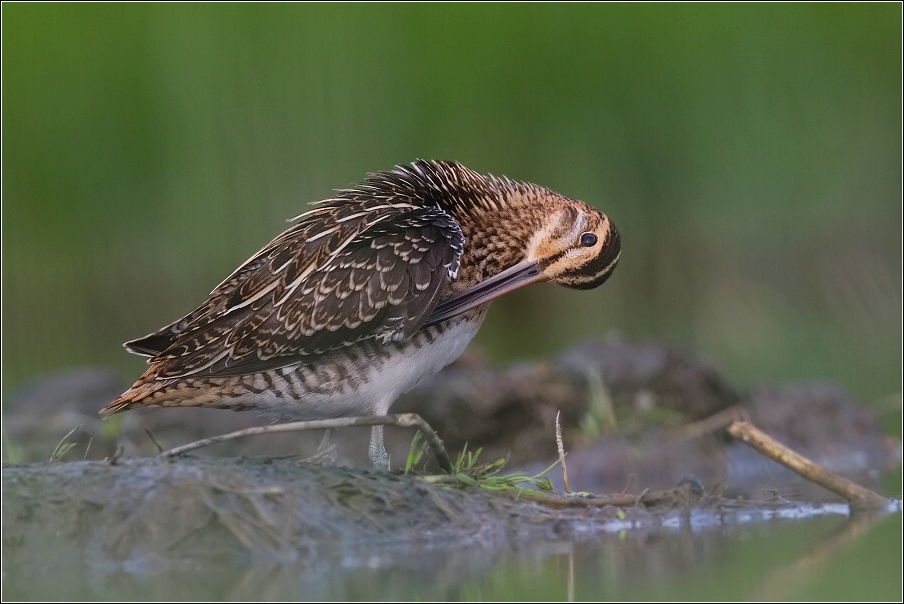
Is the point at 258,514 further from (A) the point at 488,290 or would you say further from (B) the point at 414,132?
(B) the point at 414,132

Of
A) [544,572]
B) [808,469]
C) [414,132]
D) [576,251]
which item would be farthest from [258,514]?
[414,132]

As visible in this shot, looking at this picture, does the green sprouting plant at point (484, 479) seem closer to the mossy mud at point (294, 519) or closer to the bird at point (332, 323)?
the mossy mud at point (294, 519)

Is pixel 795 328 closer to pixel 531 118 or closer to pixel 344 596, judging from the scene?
pixel 531 118

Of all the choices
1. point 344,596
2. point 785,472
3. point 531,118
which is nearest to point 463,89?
point 531,118

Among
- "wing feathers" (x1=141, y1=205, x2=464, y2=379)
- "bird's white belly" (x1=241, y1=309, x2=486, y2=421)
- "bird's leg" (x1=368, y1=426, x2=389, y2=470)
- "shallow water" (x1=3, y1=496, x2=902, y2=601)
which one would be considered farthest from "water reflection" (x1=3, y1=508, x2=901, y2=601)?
"wing feathers" (x1=141, y1=205, x2=464, y2=379)

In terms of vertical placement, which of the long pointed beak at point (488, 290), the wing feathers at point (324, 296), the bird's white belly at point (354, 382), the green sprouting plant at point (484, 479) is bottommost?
the green sprouting plant at point (484, 479)

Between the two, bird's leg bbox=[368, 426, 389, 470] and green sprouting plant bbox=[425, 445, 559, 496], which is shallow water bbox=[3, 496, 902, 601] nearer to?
green sprouting plant bbox=[425, 445, 559, 496]

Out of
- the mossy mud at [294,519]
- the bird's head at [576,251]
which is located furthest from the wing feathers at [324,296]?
the mossy mud at [294,519]
